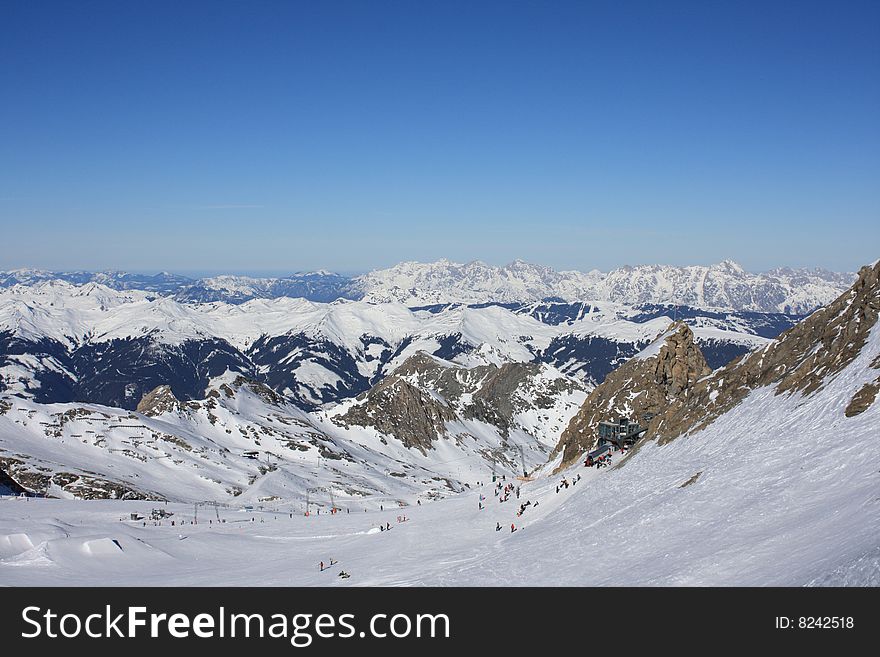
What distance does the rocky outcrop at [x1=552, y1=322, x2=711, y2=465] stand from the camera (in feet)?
351

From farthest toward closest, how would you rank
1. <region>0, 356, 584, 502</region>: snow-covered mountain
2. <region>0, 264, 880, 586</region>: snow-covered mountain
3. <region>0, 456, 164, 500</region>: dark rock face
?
<region>0, 356, 584, 502</region>: snow-covered mountain, <region>0, 456, 164, 500</region>: dark rock face, <region>0, 264, 880, 586</region>: snow-covered mountain

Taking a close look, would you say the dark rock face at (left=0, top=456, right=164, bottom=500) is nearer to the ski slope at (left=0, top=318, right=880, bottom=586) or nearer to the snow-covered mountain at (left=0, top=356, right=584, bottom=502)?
the snow-covered mountain at (left=0, top=356, right=584, bottom=502)

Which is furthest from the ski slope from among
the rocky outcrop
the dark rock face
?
the dark rock face

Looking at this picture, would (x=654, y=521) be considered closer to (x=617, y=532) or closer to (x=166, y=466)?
(x=617, y=532)

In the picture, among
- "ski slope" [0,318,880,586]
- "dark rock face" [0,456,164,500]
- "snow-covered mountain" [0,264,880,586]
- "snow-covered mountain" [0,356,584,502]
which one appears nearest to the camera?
"ski slope" [0,318,880,586]

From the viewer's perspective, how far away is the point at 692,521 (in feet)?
118

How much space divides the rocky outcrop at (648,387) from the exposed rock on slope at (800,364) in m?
34.9

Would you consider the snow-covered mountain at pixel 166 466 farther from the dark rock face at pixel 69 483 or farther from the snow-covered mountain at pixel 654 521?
the snow-covered mountain at pixel 654 521

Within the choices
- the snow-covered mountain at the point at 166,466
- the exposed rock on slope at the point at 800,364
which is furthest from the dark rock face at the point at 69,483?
the exposed rock on slope at the point at 800,364

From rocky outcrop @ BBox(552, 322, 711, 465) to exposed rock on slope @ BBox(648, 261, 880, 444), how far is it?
34900mm
